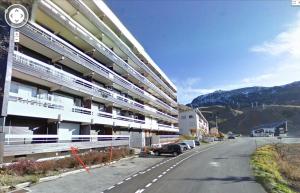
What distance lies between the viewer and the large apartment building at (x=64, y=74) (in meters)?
22.0

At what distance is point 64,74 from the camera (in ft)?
91.8

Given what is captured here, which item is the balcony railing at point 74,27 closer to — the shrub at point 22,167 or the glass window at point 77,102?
the glass window at point 77,102

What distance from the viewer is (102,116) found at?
36906 millimetres

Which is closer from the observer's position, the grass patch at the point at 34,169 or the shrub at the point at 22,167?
the grass patch at the point at 34,169

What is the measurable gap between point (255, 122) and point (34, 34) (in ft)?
619

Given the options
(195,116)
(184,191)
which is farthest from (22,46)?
(195,116)

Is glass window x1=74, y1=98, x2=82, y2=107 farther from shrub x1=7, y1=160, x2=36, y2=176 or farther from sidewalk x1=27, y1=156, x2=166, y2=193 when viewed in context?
shrub x1=7, y1=160, x2=36, y2=176

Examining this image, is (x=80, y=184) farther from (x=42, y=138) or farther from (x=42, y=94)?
(x=42, y=94)

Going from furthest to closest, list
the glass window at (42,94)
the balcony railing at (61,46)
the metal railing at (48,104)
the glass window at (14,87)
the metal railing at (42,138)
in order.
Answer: the glass window at (42,94), the balcony railing at (61,46), the glass window at (14,87), the metal railing at (48,104), the metal railing at (42,138)

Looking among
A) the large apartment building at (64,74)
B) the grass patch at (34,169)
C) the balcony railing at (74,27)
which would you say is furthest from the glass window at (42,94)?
the balcony railing at (74,27)

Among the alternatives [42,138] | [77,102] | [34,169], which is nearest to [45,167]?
[34,169]

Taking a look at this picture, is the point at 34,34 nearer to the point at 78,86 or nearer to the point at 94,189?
the point at 78,86

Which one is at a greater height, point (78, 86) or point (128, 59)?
point (128, 59)

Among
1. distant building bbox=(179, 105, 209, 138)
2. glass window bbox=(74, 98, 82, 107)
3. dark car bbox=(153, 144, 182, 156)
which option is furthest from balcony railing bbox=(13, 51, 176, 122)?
distant building bbox=(179, 105, 209, 138)
